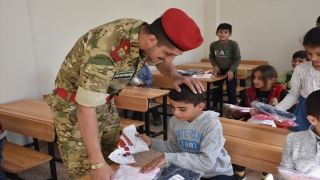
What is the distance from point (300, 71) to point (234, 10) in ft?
15.3

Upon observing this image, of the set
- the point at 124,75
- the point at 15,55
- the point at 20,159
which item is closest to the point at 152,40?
the point at 124,75

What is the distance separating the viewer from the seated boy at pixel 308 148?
4.36 feet

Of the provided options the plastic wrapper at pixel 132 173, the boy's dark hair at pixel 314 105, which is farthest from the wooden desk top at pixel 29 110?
the boy's dark hair at pixel 314 105

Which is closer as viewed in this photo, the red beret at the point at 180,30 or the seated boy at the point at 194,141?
the red beret at the point at 180,30

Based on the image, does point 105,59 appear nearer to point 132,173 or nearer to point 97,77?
point 97,77

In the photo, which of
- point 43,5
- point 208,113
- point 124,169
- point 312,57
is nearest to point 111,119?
point 124,169

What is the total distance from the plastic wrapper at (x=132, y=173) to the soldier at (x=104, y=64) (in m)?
0.13

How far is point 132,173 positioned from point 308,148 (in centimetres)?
88

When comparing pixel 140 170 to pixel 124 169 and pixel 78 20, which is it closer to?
pixel 124 169

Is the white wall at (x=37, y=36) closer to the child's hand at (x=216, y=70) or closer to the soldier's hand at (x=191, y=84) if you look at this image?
the child's hand at (x=216, y=70)

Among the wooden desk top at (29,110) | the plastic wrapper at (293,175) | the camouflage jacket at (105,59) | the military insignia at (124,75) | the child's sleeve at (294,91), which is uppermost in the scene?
the camouflage jacket at (105,59)

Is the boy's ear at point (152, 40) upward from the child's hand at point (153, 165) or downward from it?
upward

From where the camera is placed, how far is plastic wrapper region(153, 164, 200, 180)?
130 centimetres

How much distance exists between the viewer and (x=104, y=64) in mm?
1195
